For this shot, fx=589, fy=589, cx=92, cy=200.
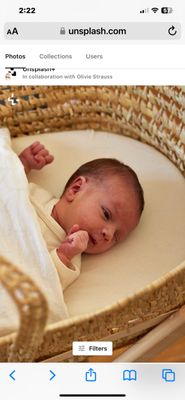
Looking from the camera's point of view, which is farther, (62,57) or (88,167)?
(88,167)

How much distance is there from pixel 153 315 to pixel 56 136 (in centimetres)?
37

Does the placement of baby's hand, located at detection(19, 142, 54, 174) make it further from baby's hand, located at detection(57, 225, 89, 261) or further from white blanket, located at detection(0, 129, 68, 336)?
baby's hand, located at detection(57, 225, 89, 261)

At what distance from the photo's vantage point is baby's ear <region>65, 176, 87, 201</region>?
2.58 ft

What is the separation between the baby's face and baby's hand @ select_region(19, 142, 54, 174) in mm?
96

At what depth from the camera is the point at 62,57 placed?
0.70m

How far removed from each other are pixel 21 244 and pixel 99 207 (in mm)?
119

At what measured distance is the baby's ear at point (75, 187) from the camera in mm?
788
